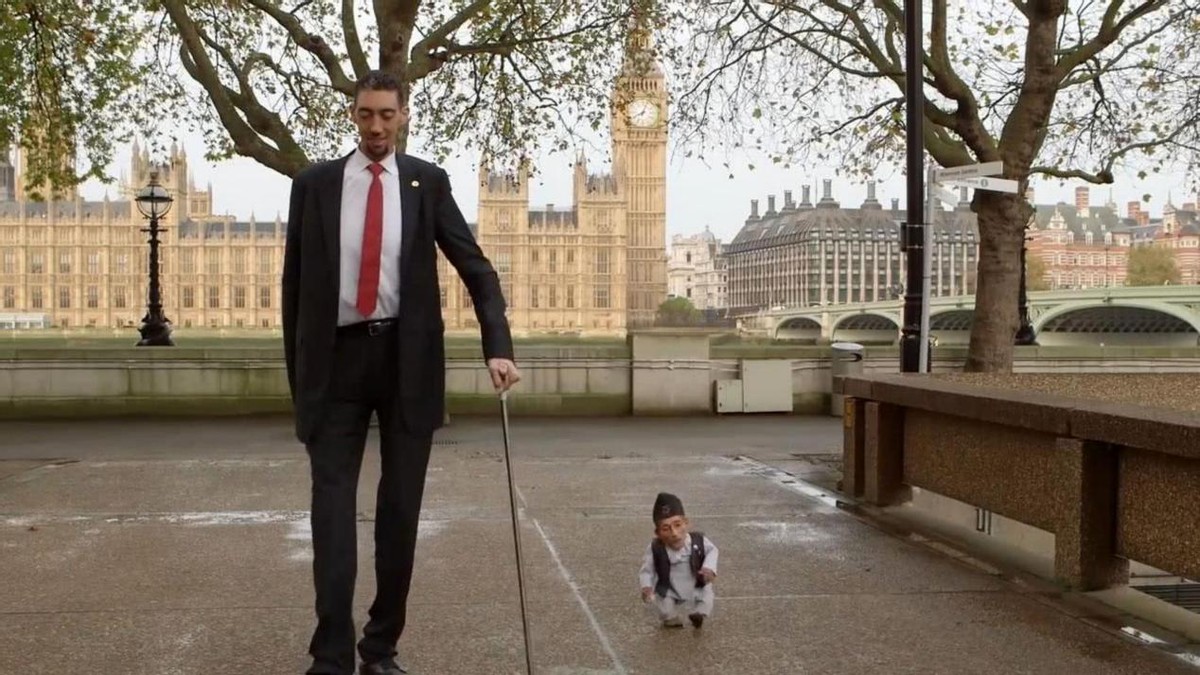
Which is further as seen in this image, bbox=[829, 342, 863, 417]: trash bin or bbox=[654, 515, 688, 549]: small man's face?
bbox=[829, 342, 863, 417]: trash bin

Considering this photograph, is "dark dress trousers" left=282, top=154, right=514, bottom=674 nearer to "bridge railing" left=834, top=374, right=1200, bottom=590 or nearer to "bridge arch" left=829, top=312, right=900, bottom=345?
"bridge railing" left=834, top=374, right=1200, bottom=590

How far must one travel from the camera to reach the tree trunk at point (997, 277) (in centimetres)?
1259

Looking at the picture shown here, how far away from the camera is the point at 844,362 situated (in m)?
17.8

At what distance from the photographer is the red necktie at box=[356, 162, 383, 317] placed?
3.81 meters

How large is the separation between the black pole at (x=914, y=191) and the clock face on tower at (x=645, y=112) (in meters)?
7.97

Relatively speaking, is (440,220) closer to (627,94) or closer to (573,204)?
(627,94)

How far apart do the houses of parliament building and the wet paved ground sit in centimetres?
11497

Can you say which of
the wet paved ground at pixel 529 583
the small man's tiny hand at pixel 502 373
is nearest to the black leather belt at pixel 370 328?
the small man's tiny hand at pixel 502 373

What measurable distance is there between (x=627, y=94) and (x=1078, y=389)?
12549 mm

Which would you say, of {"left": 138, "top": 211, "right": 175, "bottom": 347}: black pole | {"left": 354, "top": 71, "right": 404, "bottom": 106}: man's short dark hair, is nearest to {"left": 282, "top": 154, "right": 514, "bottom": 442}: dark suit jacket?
{"left": 354, "top": 71, "right": 404, "bottom": 106}: man's short dark hair

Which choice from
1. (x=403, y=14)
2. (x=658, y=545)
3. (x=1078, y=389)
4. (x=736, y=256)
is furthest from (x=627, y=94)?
(x=736, y=256)

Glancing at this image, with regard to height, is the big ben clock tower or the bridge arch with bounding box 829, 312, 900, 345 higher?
the big ben clock tower

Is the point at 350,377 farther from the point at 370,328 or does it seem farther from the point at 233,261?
the point at 233,261

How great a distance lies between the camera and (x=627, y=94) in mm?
18906
